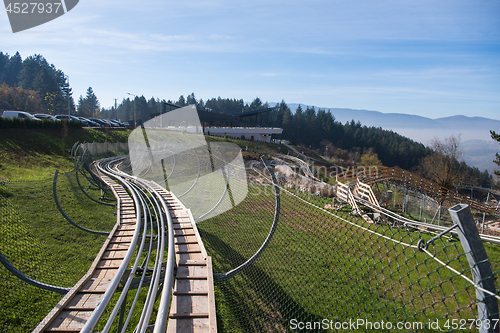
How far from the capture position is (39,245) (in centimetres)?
608

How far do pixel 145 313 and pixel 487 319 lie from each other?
8.03 feet

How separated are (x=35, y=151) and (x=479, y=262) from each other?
85.2 ft

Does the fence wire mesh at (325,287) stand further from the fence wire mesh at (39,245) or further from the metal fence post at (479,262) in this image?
the fence wire mesh at (39,245)

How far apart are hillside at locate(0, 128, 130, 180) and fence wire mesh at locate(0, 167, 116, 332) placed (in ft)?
21.0

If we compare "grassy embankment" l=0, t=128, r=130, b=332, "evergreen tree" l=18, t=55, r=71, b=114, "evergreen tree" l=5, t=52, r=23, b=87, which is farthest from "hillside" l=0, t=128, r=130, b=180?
Result: "evergreen tree" l=5, t=52, r=23, b=87

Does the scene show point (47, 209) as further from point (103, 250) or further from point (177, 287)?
point (177, 287)

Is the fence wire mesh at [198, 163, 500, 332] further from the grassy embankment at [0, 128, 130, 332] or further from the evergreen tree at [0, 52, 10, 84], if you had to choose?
the evergreen tree at [0, 52, 10, 84]

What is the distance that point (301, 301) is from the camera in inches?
157

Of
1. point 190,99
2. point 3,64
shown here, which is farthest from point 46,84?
point 190,99

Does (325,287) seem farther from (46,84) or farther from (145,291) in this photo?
(46,84)

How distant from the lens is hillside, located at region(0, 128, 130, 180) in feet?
49.1

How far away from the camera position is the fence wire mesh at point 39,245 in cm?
423

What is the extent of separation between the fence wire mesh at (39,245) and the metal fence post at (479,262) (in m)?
5.24

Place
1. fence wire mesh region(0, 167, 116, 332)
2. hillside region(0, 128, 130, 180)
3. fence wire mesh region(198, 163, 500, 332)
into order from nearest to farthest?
fence wire mesh region(198, 163, 500, 332) < fence wire mesh region(0, 167, 116, 332) < hillside region(0, 128, 130, 180)
